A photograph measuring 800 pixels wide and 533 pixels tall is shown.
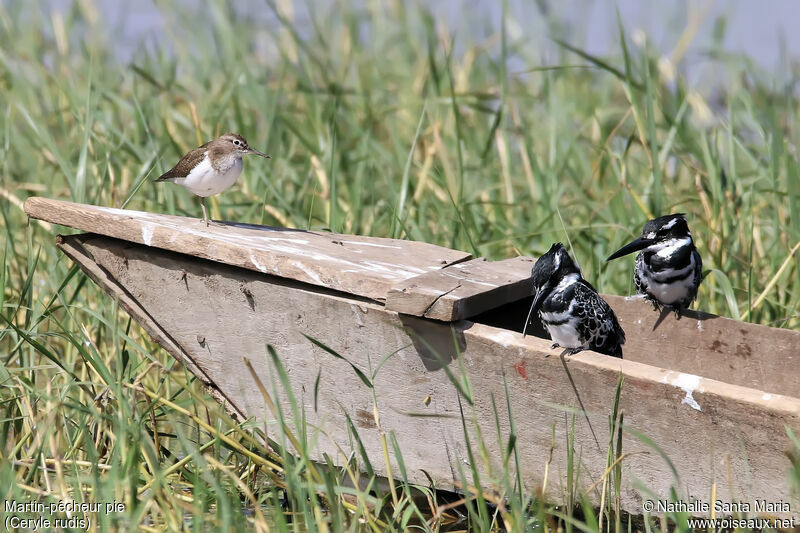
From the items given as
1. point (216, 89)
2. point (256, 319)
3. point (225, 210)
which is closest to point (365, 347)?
point (256, 319)

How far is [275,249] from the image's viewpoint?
3.68 meters

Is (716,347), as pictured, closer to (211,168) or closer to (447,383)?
(447,383)

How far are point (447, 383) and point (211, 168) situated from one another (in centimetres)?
154

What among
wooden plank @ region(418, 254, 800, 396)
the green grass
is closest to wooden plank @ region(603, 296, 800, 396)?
wooden plank @ region(418, 254, 800, 396)

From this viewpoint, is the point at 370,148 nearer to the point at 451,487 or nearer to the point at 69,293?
the point at 69,293

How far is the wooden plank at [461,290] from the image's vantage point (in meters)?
3.33

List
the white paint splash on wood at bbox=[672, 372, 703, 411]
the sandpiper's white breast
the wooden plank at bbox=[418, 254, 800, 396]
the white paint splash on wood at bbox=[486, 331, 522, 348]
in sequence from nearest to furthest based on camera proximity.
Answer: the white paint splash on wood at bbox=[672, 372, 703, 411], the white paint splash on wood at bbox=[486, 331, 522, 348], the wooden plank at bbox=[418, 254, 800, 396], the sandpiper's white breast

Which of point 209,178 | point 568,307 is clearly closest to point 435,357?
point 568,307

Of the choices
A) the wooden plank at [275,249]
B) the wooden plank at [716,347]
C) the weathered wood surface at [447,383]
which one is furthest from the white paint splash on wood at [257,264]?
the wooden plank at [716,347]

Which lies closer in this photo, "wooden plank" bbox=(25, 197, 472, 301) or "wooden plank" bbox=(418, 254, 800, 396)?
"wooden plank" bbox=(25, 197, 472, 301)

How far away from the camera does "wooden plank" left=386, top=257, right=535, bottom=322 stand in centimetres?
333

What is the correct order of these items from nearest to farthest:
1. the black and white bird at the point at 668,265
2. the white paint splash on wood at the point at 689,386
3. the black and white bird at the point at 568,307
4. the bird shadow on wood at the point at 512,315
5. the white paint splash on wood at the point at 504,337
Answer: the white paint splash on wood at the point at 689,386
the white paint splash on wood at the point at 504,337
the black and white bird at the point at 568,307
the black and white bird at the point at 668,265
the bird shadow on wood at the point at 512,315

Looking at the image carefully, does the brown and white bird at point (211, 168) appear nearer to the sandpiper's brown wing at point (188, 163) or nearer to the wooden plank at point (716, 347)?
the sandpiper's brown wing at point (188, 163)

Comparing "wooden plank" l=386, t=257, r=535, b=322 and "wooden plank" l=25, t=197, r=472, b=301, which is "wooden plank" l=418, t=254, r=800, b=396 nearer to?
"wooden plank" l=386, t=257, r=535, b=322
